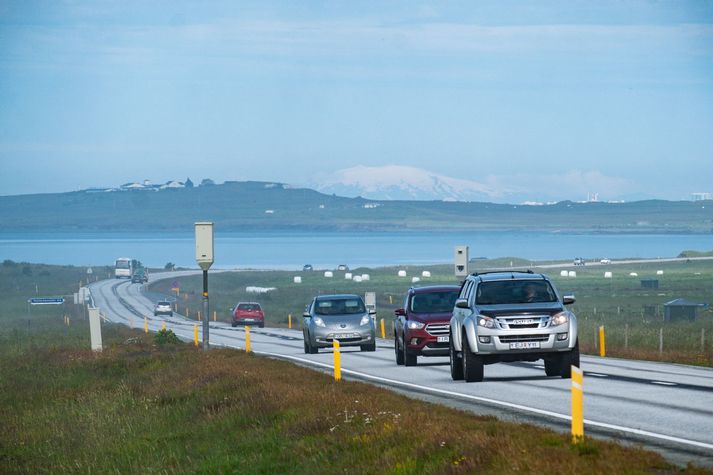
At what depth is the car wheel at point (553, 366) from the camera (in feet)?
81.2

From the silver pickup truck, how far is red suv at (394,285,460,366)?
15.8 feet

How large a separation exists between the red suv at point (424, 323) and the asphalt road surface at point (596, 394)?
0.52 m

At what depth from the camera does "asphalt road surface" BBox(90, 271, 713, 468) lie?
15711mm

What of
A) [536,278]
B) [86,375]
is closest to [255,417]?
[536,278]

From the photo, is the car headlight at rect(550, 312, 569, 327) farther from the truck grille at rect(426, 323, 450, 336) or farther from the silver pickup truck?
the truck grille at rect(426, 323, 450, 336)

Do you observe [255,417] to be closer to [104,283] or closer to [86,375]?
[86,375]

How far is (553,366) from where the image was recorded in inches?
997

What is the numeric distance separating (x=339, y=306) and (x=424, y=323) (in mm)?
9164

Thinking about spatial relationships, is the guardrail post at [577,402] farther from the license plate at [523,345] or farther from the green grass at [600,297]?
the green grass at [600,297]

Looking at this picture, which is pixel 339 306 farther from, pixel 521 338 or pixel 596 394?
pixel 596 394

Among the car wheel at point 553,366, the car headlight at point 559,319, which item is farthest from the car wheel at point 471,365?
the car headlight at point 559,319

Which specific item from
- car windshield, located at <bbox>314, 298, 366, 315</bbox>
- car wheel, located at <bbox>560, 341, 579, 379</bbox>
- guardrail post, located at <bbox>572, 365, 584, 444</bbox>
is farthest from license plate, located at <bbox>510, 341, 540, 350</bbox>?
car windshield, located at <bbox>314, 298, 366, 315</bbox>

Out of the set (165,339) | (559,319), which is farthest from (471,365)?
(165,339)

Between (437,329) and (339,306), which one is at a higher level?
(437,329)
